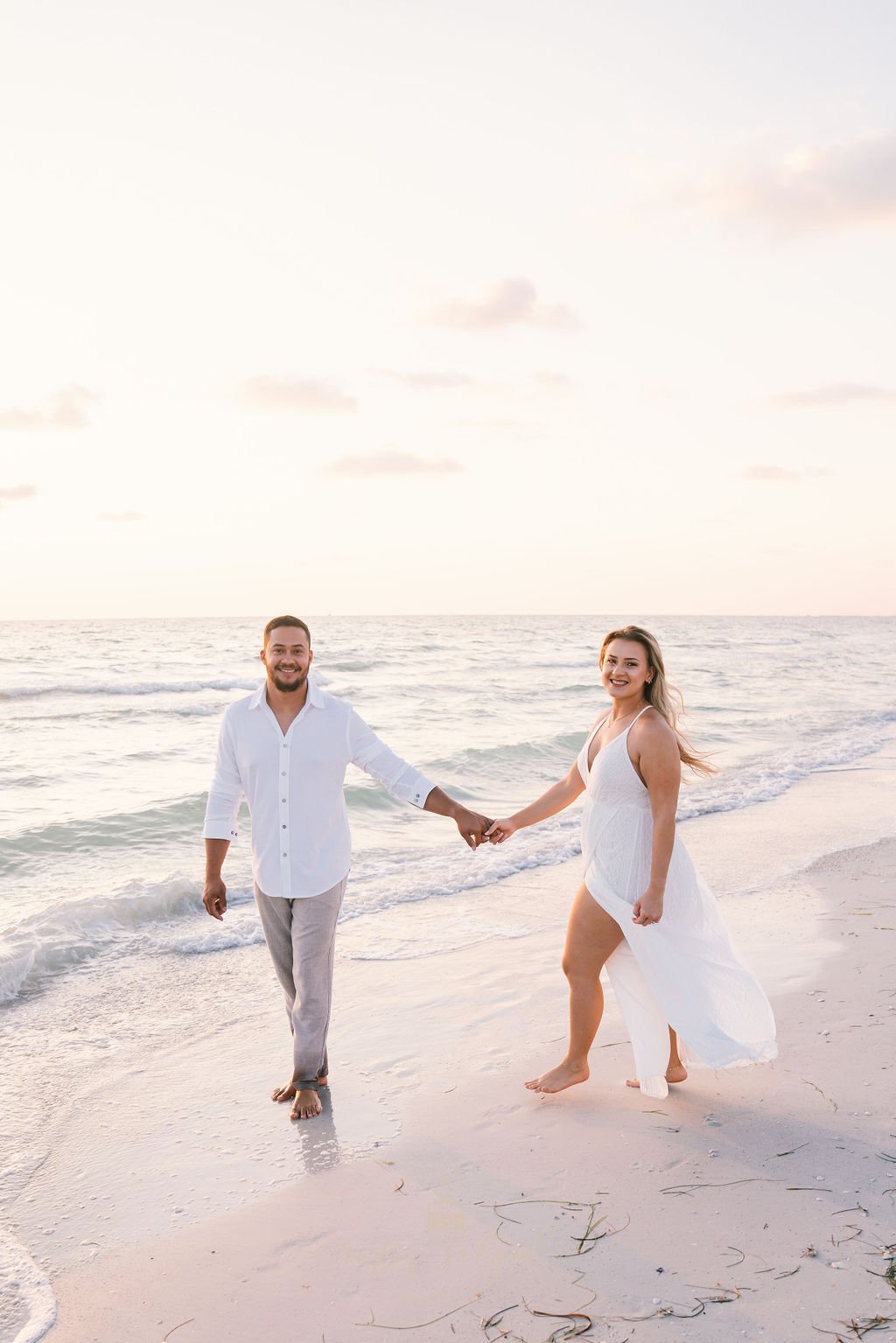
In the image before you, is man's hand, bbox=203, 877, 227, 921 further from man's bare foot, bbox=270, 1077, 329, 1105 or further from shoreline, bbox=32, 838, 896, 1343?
shoreline, bbox=32, 838, 896, 1343

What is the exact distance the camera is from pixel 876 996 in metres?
5.17

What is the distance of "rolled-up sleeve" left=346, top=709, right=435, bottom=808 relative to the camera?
456cm

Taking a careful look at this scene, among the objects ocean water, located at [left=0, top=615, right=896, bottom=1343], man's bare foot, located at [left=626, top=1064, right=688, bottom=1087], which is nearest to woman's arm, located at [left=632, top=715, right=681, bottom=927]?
man's bare foot, located at [left=626, top=1064, right=688, bottom=1087]

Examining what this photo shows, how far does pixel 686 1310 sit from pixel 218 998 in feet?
12.8

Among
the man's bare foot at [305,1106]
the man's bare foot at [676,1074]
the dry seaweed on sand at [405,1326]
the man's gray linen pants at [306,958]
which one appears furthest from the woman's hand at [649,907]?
the man's bare foot at [305,1106]

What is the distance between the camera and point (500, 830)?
4.98 m

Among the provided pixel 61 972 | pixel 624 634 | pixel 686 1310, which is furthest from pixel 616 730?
pixel 61 972

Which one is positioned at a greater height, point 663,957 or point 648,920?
point 648,920

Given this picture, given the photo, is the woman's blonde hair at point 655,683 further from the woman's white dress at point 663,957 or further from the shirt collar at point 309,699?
the shirt collar at point 309,699

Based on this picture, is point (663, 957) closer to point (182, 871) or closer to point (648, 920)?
point (648, 920)

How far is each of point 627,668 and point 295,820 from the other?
61.6 inches

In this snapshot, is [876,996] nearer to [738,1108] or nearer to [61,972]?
[738,1108]

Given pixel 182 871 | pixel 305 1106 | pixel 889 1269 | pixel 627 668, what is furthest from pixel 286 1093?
pixel 182 871

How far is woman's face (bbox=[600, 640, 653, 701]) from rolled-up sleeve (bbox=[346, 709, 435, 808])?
0.99 metres
